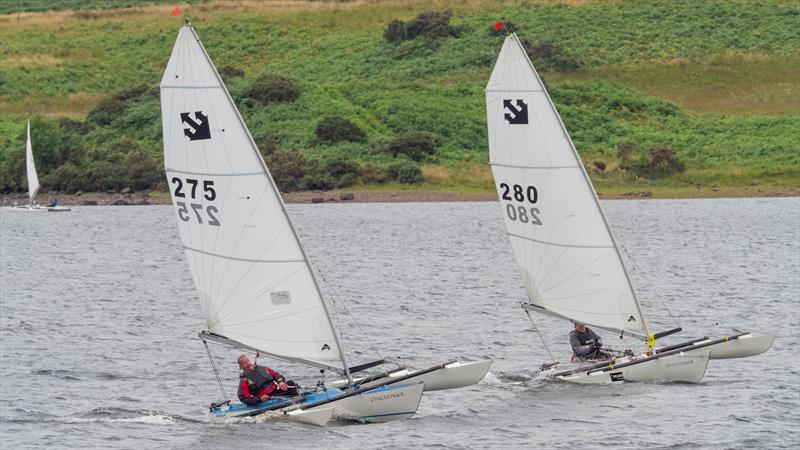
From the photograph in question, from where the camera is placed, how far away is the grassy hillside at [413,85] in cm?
11788

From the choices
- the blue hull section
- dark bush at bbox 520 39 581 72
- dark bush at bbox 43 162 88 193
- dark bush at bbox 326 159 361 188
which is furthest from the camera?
dark bush at bbox 520 39 581 72

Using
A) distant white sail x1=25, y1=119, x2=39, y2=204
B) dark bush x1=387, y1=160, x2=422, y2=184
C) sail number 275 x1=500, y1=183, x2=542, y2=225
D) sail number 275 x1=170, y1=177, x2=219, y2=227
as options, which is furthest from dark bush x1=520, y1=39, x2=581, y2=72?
sail number 275 x1=170, y1=177, x2=219, y2=227

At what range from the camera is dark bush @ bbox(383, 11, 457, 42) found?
157000 millimetres

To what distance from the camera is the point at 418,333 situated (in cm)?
5200

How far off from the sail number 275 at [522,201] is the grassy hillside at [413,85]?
2846 inches

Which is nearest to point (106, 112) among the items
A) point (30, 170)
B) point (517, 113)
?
point (30, 170)

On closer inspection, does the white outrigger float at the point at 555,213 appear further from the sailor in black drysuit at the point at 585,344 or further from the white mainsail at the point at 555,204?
the sailor in black drysuit at the point at 585,344

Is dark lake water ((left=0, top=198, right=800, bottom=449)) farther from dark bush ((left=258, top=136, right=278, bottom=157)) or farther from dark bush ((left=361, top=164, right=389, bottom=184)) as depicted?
dark bush ((left=258, top=136, right=278, bottom=157))

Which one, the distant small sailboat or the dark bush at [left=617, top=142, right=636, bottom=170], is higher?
the dark bush at [left=617, top=142, right=636, bottom=170]

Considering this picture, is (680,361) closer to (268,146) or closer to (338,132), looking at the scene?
(268,146)

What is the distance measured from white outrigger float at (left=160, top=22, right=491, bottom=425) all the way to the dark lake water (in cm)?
102

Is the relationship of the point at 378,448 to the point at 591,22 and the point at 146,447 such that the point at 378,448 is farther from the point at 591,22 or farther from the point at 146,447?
the point at 591,22

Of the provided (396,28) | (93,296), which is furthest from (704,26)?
(93,296)

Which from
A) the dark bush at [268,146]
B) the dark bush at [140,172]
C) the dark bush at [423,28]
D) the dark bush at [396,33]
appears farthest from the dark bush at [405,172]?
the dark bush at [396,33]
